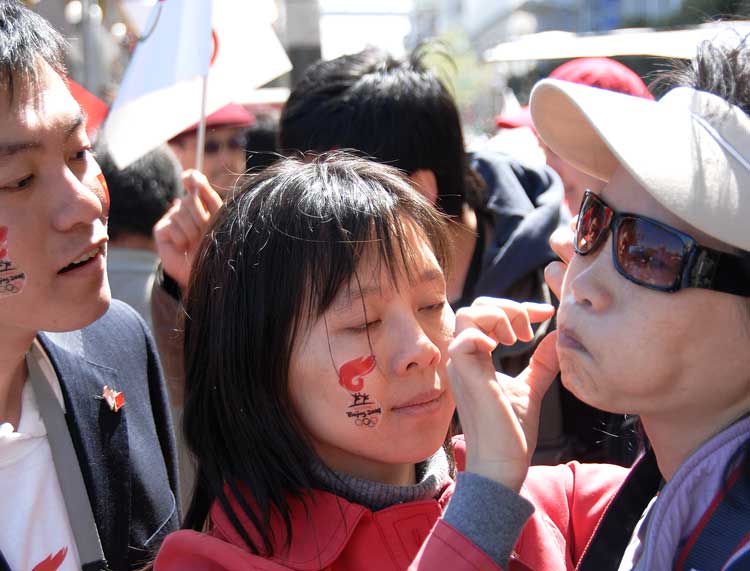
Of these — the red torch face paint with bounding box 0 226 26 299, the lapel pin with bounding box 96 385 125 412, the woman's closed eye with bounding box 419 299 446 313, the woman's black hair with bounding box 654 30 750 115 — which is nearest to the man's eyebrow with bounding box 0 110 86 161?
the red torch face paint with bounding box 0 226 26 299

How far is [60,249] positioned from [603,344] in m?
1.18

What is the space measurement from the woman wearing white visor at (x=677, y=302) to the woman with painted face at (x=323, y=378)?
0.25 m

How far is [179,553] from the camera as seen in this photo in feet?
5.13

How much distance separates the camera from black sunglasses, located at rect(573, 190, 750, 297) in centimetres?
122

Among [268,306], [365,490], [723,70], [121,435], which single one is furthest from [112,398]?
[723,70]

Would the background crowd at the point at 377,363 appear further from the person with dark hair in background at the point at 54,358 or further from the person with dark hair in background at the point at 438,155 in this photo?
the person with dark hair in background at the point at 438,155

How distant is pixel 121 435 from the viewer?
7.10 feet

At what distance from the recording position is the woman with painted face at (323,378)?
1.58 metres

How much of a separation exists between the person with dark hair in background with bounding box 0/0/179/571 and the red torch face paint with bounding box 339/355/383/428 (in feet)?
2.27

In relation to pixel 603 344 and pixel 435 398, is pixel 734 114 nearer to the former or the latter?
pixel 603 344

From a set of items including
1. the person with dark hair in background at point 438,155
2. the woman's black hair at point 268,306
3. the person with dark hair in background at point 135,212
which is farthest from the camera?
the person with dark hair in background at point 135,212

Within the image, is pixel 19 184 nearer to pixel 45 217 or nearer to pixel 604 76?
pixel 45 217

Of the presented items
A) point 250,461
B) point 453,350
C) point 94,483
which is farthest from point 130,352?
point 453,350

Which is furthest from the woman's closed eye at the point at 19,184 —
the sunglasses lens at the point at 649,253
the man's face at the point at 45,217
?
the sunglasses lens at the point at 649,253
